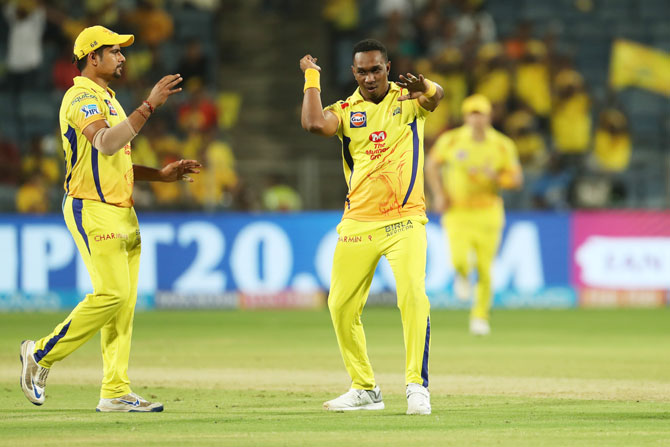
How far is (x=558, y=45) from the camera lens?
24391mm

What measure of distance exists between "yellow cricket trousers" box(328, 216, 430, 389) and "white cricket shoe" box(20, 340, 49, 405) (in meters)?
1.98

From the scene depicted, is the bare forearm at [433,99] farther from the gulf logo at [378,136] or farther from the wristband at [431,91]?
the gulf logo at [378,136]

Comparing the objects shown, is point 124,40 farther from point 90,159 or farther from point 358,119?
point 358,119

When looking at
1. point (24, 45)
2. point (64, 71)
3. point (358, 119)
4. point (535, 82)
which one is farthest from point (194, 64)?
point (358, 119)

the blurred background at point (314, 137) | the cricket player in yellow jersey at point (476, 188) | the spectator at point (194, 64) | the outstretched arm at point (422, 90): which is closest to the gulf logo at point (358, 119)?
the outstretched arm at point (422, 90)

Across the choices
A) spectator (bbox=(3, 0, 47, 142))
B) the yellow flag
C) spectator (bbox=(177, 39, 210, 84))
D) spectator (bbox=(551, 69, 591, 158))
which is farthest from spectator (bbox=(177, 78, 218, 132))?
the yellow flag

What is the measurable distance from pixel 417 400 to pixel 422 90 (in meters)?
2.00

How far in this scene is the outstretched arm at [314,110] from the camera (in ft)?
26.7

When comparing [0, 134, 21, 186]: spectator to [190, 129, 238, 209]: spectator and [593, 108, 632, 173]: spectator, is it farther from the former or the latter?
[593, 108, 632, 173]: spectator

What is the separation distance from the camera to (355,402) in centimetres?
846

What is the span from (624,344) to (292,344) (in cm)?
365

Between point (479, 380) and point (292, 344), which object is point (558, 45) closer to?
point (292, 344)

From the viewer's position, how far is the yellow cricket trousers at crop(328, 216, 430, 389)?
324 inches

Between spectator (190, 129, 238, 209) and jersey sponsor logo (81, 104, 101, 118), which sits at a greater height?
jersey sponsor logo (81, 104, 101, 118)
